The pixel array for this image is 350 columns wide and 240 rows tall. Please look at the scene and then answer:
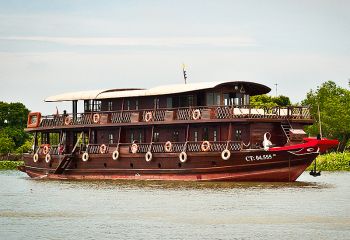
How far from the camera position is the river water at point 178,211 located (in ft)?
81.1

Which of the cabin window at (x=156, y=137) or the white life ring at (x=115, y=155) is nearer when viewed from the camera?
the white life ring at (x=115, y=155)

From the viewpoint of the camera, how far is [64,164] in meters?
46.7

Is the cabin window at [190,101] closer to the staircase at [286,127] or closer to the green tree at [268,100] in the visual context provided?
the staircase at [286,127]

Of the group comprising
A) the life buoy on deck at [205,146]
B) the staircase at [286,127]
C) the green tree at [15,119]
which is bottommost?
the life buoy on deck at [205,146]

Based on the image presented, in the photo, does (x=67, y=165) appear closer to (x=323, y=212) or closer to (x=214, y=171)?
(x=214, y=171)

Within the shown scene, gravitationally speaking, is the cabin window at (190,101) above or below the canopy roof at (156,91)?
below

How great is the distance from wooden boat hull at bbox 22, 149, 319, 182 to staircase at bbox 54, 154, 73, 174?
3.29 ft

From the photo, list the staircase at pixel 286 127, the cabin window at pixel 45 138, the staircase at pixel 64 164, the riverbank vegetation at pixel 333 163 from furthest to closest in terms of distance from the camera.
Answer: the riverbank vegetation at pixel 333 163, the cabin window at pixel 45 138, the staircase at pixel 64 164, the staircase at pixel 286 127

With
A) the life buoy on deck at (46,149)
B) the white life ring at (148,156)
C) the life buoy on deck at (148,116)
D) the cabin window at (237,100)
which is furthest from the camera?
the life buoy on deck at (46,149)

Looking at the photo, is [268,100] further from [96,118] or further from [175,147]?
[175,147]

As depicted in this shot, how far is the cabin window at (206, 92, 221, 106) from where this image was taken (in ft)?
140

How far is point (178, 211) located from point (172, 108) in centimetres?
1360

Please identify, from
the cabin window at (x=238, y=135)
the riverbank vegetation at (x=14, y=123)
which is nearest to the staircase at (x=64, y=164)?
the cabin window at (x=238, y=135)

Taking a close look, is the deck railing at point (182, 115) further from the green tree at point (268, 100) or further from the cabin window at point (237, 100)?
the green tree at point (268, 100)
